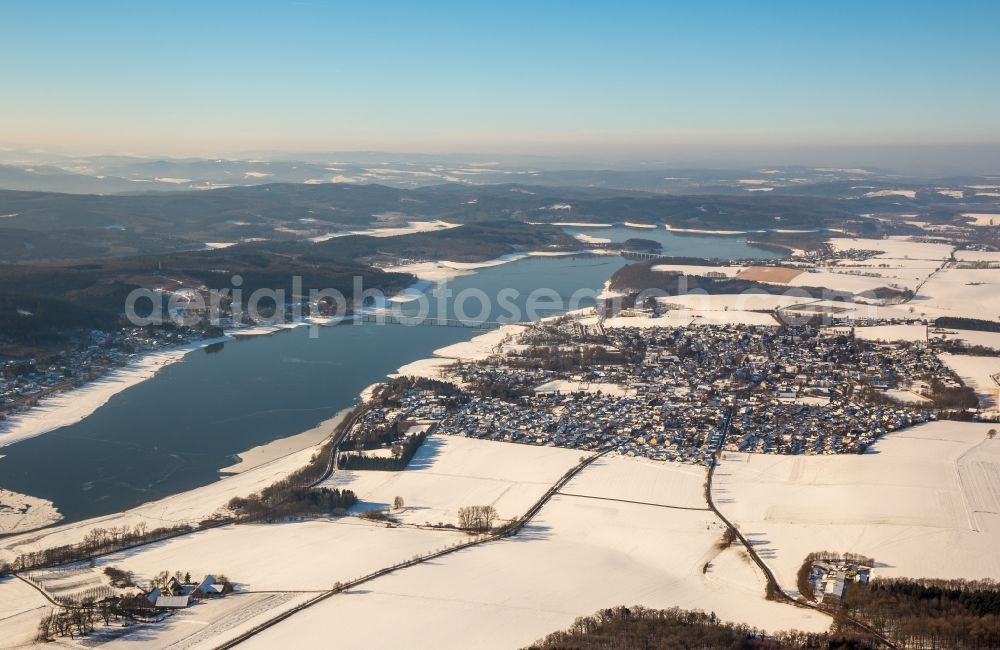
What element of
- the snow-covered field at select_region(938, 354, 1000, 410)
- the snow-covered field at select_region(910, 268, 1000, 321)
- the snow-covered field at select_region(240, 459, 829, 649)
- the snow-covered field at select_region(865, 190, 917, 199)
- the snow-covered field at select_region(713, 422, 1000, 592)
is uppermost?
the snow-covered field at select_region(865, 190, 917, 199)

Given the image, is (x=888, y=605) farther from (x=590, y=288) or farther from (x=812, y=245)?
(x=812, y=245)

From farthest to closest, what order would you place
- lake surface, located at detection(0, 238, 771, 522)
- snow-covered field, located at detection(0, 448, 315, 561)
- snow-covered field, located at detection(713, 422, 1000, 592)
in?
1. lake surface, located at detection(0, 238, 771, 522)
2. snow-covered field, located at detection(0, 448, 315, 561)
3. snow-covered field, located at detection(713, 422, 1000, 592)

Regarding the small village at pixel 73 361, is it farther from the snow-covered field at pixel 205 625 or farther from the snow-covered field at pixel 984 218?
the snow-covered field at pixel 984 218

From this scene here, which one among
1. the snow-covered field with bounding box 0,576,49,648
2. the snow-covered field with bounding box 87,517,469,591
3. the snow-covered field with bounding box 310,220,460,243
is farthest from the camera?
the snow-covered field with bounding box 310,220,460,243

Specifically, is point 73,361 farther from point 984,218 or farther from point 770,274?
point 984,218

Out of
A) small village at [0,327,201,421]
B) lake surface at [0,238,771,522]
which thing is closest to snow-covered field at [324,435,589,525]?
lake surface at [0,238,771,522]

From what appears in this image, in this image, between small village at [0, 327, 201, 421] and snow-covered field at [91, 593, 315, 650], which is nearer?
snow-covered field at [91, 593, 315, 650]

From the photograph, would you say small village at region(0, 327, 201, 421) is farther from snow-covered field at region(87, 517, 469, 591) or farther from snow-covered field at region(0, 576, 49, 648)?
snow-covered field at region(0, 576, 49, 648)

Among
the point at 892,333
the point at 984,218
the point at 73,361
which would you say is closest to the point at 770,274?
the point at 892,333

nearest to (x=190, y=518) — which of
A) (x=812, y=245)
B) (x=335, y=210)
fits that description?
(x=812, y=245)
